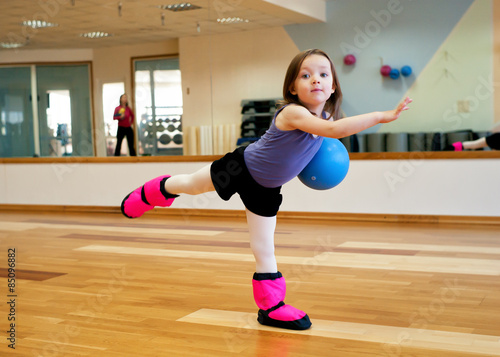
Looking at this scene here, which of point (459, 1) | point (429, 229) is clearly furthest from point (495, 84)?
point (429, 229)

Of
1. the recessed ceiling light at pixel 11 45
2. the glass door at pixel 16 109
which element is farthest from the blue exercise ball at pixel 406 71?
the recessed ceiling light at pixel 11 45

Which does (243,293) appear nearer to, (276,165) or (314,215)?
(276,165)

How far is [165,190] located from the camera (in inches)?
87.4

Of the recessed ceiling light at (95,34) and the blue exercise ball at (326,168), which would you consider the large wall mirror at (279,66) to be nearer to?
the recessed ceiling light at (95,34)

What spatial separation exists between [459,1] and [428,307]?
557 centimetres

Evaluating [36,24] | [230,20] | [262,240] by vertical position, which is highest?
[36,24]

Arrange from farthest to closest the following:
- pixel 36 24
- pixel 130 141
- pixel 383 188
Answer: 1. pixel 36 24
2. pixel 130 141
3. pixel 383 188

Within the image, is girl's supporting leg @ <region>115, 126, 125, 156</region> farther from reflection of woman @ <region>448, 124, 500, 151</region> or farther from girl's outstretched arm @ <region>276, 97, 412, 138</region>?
girl's outstretched arm @ <region>276, 97, 412, 138</region>

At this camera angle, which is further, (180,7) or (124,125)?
(124,125)

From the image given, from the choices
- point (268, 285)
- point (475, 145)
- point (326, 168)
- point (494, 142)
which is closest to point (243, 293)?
point (268, 285)

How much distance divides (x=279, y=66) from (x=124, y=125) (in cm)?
217

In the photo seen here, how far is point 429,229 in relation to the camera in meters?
4.35

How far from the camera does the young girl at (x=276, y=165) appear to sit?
1.88 meters

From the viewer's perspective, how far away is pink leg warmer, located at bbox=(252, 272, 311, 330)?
1.99 m
